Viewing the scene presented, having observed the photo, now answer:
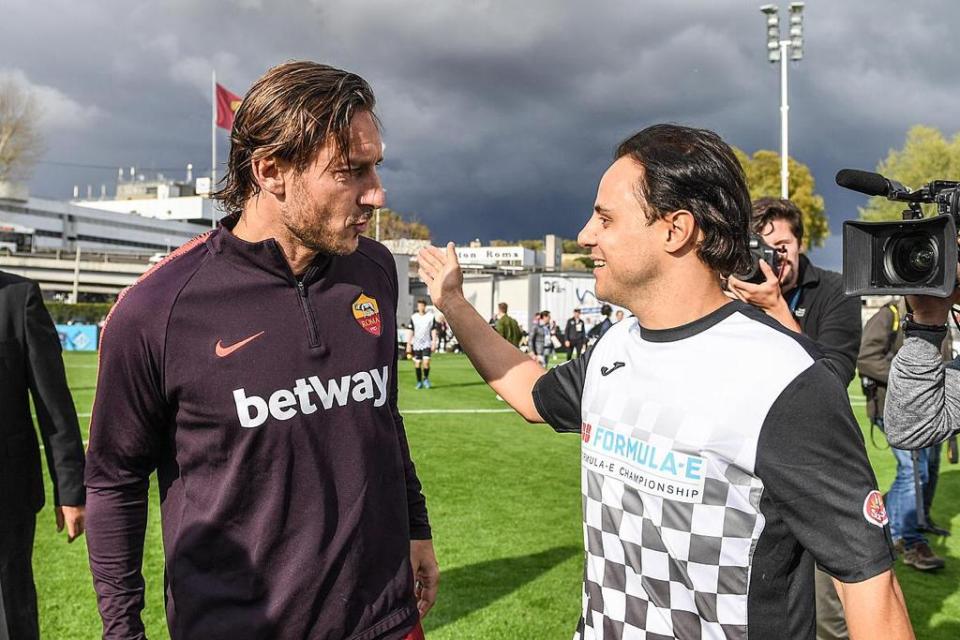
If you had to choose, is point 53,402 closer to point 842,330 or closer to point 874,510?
point 874,510

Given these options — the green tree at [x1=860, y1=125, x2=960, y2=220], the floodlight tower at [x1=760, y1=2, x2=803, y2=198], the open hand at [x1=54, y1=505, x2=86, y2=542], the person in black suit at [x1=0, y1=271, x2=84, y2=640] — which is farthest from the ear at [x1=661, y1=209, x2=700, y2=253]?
the green tree at [x1=860, y1=125, x2=960, y2=220]

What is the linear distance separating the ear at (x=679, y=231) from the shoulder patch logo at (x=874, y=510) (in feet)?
2.36

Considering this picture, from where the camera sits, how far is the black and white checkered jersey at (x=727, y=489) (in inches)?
65.2

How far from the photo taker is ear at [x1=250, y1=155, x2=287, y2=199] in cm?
220

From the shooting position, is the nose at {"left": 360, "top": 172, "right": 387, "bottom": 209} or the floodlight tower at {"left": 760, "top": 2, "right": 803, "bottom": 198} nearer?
the nose at {"left": 360, "top": 172, "right": 387, "bottom": 209}

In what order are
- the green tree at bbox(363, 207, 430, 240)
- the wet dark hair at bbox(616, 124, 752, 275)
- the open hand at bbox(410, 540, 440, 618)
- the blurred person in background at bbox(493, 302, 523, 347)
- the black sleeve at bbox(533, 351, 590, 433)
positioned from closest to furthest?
the wet dark hair at bbox(616, 124, 752, 275) < the black sleeve at bbox(533, 351, 590, 433) < the open hand at bbox(410, 540, 440, 618) < the blurred person in background at bbox(493, 302, 523, 347) < the green tree at bbox(363, 207, 430, 240)

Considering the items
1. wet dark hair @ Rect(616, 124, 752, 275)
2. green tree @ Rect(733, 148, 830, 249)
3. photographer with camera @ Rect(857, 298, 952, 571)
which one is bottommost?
photographer with camera @ Rect(857, 298, 952, 571)

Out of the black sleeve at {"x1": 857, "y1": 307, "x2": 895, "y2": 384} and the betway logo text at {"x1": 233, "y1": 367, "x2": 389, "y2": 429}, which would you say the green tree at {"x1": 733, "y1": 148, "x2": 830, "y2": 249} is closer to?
the black sleeve at {"x1": 857, "y1": 307, "x2": 895, "y2": 384}

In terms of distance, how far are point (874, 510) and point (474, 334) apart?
1.43 m

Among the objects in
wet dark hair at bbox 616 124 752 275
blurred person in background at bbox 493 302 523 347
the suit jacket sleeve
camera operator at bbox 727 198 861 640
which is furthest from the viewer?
blurred person in background at bbox 493 302 523 347

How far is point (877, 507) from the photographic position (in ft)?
5.50

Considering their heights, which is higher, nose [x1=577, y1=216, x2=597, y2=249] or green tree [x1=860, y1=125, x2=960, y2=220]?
green tree [x1=860, y1=125, x2=960, y2=220]

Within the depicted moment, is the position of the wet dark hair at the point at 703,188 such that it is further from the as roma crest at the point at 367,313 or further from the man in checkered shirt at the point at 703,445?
the as roma crest at the point at 367,313

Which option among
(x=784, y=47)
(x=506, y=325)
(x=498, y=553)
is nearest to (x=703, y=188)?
(x=498, y=553)
